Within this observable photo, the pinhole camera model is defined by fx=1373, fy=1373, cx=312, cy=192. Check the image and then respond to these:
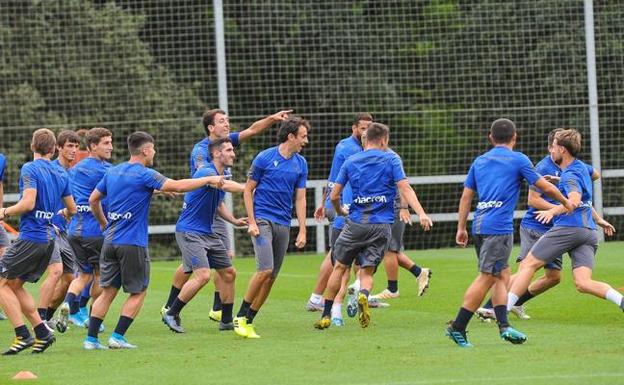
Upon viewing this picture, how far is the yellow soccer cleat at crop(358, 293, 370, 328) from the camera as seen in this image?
1305cm

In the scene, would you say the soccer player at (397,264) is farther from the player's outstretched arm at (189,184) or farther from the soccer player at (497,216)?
the player's outstretched arm at (189,184)

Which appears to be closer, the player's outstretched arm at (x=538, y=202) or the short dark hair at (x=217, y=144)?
the short dark hair at (x=217, y=144)

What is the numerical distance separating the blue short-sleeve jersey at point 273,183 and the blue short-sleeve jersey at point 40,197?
2.11 m

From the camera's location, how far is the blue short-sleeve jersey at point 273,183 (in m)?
13.5

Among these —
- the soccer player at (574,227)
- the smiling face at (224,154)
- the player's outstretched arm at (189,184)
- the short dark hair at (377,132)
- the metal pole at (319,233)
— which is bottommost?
the metal pole at (319,233)

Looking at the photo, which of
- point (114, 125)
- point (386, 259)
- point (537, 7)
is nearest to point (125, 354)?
point (386, 259)

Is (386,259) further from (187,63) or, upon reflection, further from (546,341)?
(187,63)

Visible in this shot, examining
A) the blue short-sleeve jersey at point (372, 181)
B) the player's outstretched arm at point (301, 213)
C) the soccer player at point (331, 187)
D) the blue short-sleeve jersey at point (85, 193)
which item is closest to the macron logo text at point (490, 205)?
the blue short-sleeve jersey at point (372, 181)

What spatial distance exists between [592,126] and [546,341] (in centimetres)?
1577

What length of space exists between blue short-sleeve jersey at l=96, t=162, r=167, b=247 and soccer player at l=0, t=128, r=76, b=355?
0.59m

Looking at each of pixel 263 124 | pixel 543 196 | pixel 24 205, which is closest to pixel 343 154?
pixel 263 124

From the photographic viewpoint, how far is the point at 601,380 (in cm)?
938

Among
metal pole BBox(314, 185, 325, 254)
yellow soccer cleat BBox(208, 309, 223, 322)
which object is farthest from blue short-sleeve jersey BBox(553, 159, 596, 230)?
metal pole BBox(314, 185, 325, 254)

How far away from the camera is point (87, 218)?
14.0 meters
